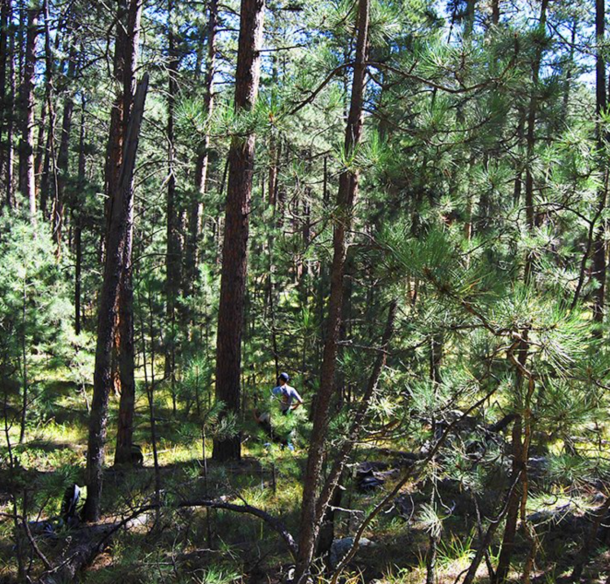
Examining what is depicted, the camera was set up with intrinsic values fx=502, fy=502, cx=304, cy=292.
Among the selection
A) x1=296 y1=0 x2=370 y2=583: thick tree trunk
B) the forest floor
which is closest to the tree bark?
the forest floor

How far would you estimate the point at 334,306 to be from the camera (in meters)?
3.22

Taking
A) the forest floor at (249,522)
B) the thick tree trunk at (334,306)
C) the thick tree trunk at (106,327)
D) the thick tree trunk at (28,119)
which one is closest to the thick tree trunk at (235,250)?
the forest floor at (249,522)

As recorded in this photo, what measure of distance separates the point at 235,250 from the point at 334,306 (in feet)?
12.9

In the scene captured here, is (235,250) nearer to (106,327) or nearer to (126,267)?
(126,267)

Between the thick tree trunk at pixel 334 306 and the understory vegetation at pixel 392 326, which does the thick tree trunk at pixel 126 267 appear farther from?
the thick tree trunk at pixel 334 306

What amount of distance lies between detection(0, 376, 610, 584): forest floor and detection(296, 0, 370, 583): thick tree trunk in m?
0.34

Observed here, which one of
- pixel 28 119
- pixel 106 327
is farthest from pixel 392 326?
pixel 28 119

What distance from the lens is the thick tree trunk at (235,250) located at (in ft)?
20.5

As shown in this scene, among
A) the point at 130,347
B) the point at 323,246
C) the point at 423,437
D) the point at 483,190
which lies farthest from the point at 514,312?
the point at 130,347

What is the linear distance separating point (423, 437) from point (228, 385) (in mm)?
4475

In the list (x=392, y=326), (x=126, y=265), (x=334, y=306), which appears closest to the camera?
(x=334, y=306)

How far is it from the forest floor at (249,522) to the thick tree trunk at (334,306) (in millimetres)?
337

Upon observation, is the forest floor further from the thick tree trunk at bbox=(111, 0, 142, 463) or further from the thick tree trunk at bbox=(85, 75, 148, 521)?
the thick tree trunk at bbox=(111, 0, 142, 463)

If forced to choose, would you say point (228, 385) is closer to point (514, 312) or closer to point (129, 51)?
point (129, 51)
